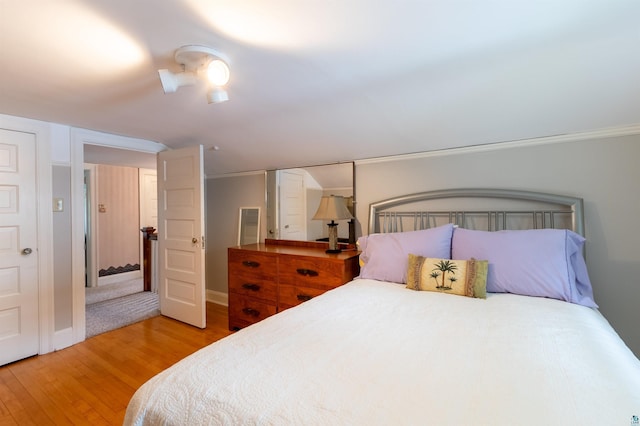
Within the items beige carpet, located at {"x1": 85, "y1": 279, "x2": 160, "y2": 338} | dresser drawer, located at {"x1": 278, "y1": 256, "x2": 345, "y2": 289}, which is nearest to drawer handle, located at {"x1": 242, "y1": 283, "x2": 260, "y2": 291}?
dresser drawer, located at {"x1": 278, "y1": 256, "x2": 345, "y2": 289}

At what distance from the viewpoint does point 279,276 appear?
106 inches

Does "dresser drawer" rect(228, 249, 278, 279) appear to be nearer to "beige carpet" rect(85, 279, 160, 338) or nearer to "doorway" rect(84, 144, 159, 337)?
"beige carpet" rect(85, 279, 160, 338)

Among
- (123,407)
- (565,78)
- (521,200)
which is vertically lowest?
(123,407)

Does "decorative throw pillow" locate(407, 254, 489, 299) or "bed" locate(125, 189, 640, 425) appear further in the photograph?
"decorative throw pillow" locate(407, 254, 489, 299)

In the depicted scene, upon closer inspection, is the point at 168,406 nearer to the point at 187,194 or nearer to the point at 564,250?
the point at 564,250

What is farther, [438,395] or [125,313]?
[125,313]

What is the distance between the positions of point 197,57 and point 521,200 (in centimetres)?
240

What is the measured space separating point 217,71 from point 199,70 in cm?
18

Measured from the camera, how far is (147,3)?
1.15 meters

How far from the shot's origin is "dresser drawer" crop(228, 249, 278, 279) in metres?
2.74

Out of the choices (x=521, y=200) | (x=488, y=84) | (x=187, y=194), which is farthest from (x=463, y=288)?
(x=187, y=194)

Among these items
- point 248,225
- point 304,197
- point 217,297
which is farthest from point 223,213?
point 304,197

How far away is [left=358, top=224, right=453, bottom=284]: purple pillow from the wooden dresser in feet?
0.98

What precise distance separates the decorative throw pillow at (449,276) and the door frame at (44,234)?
10.1ft
